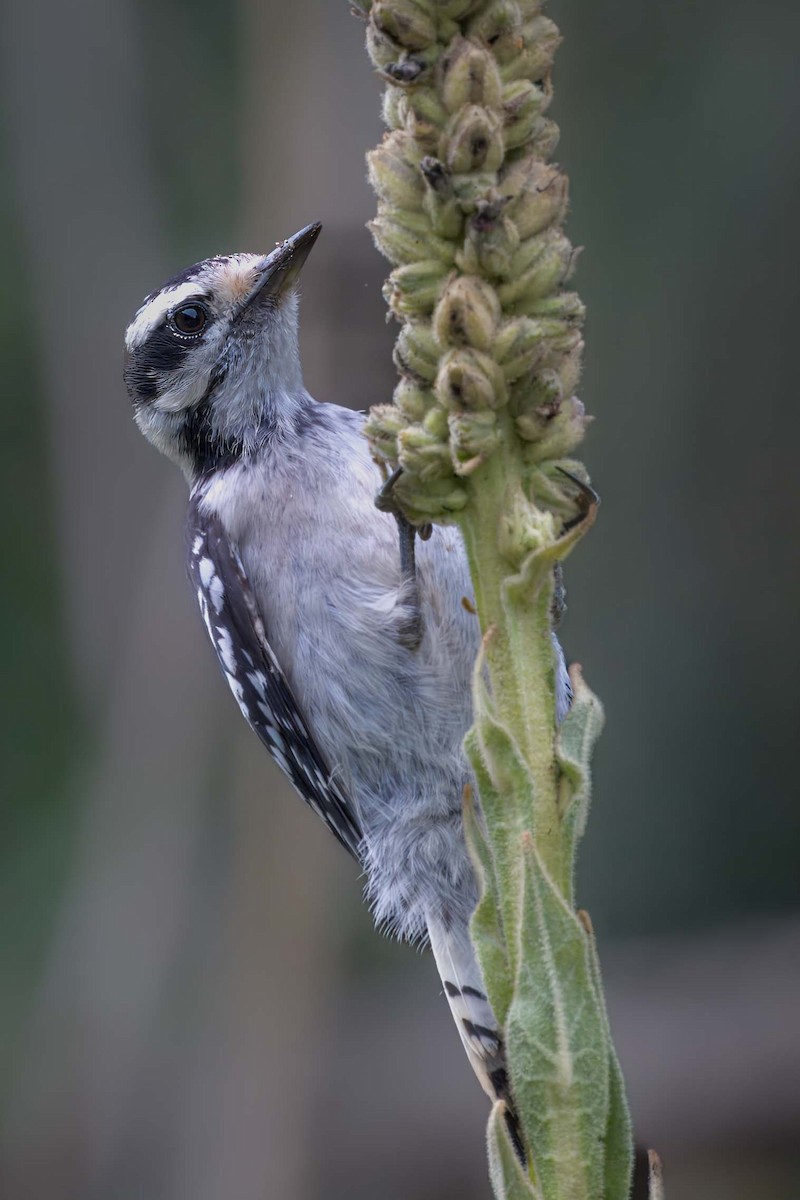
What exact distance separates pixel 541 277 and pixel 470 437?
0.12m

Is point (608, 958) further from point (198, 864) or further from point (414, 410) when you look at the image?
point (414, 410)

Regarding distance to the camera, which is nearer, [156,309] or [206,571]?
[206,571]

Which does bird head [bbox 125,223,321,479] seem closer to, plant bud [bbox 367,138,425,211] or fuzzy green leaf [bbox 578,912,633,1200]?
plant bud [bbox 367,138,425,211]

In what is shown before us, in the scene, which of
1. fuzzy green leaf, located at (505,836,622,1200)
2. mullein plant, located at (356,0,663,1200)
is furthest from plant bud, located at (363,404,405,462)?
fuzzy green leaf, located at (505,836,622,1200)

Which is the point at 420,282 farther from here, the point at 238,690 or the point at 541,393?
the point at 238,690

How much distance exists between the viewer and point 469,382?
909 millimetres

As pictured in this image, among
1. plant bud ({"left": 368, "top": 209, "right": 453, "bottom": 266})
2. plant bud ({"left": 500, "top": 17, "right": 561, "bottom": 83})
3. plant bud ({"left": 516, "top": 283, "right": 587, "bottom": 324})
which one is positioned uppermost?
plant bud ({"left": 500, "top": 17, "right": 561, "bottom": 83})

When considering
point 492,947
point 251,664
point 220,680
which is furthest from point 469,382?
point 220,680

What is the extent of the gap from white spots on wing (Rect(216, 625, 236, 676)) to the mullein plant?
1.89 meters

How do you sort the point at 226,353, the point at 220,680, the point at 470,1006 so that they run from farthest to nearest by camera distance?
the point at 220,680, the point at 226,353, the point at 470,1006

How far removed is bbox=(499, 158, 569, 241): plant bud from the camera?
92 cm

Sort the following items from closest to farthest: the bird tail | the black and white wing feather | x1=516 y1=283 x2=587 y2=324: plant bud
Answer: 1. x1=516 y1=283 x2=587 y2=324: plant bud
2. the bird tail
3. the black and white wing feather

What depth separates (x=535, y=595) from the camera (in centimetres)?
91

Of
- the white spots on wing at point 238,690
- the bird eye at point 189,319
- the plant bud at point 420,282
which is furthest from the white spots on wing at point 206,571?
the plant bud at point 420,282
